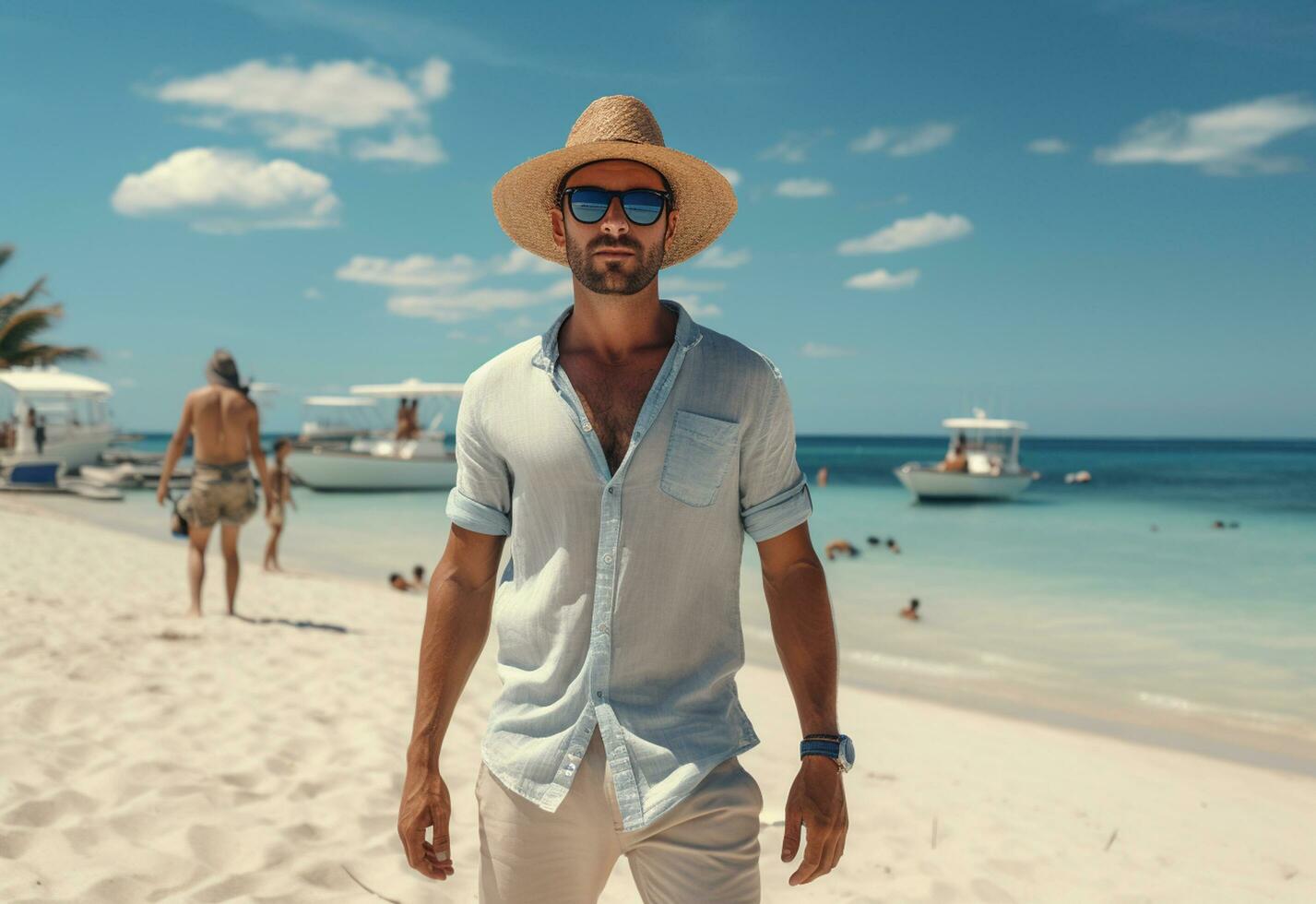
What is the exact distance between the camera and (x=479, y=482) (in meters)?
1.84

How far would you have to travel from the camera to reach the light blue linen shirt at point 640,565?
165 centimetres

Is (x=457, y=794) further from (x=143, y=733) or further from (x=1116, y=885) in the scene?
(x=1116, y=885)

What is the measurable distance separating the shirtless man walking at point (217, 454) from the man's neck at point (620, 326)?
628 cm

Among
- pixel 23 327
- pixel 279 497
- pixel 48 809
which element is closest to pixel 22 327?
pixel 23 327

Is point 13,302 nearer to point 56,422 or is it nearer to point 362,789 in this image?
point 56,422

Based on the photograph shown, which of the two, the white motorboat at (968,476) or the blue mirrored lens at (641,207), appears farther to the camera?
the white motorboat at (968,476)

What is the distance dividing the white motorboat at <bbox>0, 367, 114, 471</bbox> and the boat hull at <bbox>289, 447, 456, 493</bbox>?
753cm

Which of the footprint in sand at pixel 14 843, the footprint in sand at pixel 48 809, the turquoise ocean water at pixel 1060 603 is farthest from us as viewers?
the turquoise ocean water at pixel 1060 603

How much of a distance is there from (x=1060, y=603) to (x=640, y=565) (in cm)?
1453

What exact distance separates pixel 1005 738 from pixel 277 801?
5.02 m

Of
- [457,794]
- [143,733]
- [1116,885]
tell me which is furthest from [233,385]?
[1116,885]

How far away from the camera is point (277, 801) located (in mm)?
4066

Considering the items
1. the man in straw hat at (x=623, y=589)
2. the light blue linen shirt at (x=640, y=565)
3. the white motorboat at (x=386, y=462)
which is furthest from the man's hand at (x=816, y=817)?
the white motorboat at (x=386, y=462)

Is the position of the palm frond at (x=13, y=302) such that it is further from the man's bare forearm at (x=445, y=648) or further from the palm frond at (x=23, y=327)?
the man's bare forearm at (x=445, y=648)
